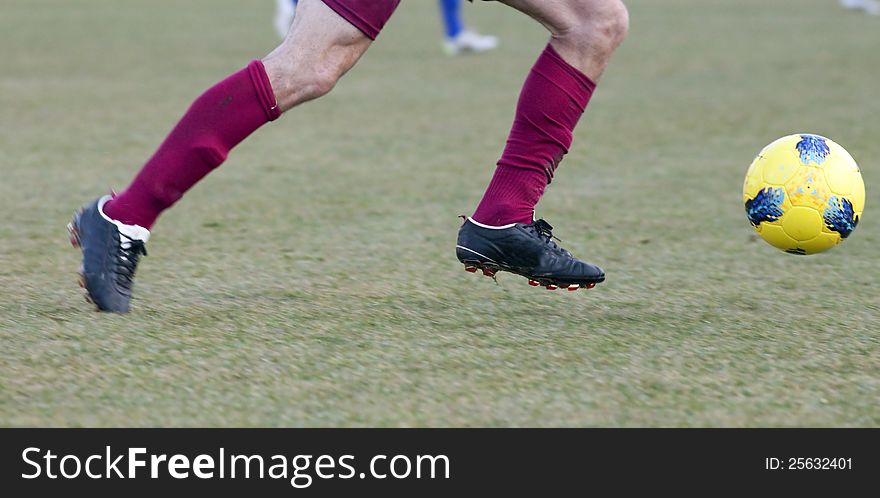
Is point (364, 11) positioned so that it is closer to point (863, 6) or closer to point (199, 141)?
point (199, 141)

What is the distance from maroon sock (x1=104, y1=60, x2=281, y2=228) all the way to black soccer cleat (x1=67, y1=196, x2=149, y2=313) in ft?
0.11

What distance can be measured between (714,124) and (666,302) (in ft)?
14.0

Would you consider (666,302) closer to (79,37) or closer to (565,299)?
(565,299)

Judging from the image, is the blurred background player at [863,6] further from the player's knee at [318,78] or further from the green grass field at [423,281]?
the player's knee at [318,78]

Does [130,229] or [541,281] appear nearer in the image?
[130,229]

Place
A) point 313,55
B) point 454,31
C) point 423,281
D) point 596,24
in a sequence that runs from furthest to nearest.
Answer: point 454,31, point 423,281, point 596,24, point 313,55

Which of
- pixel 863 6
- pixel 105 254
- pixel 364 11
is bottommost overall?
pixel 105 254

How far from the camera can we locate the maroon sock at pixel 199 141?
3.34 meters

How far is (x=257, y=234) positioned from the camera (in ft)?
15.8

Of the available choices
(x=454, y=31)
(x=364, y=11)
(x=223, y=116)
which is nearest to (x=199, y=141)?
(x=223, y=116)

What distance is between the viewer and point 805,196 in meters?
3.73

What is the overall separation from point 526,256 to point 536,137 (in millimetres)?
313
